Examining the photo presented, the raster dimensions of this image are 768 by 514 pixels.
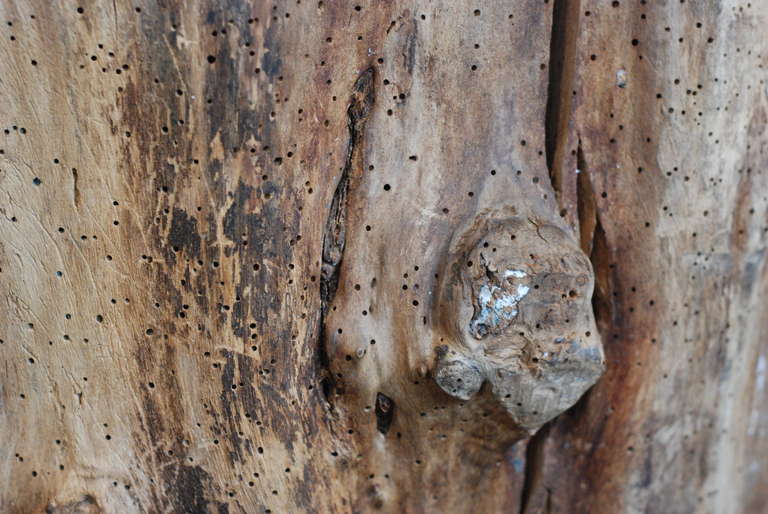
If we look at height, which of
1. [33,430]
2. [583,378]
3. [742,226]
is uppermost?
[742,226]

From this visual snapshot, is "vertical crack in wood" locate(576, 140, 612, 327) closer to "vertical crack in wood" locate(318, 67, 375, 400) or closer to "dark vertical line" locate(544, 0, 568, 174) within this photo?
"dark vertical line" locate(544, 0, 568, 174)

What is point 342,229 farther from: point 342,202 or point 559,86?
point 559,86

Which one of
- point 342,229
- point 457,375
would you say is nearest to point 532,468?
point 457,375

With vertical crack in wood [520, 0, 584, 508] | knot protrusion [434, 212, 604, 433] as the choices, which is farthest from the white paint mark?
vertical crack in wood [520, 0, 584, 508]

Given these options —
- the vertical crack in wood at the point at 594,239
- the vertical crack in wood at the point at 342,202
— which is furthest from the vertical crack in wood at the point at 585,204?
the vertical crack in wood at the point at 342,202

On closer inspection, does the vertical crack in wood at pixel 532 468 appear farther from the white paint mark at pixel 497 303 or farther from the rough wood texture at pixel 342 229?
the white paint mark at pixel 497 303

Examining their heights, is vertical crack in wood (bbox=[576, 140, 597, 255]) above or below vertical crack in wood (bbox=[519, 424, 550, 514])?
above

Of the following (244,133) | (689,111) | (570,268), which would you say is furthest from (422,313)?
(689,111)

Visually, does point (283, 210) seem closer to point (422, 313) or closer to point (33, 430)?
point (422, 313)
